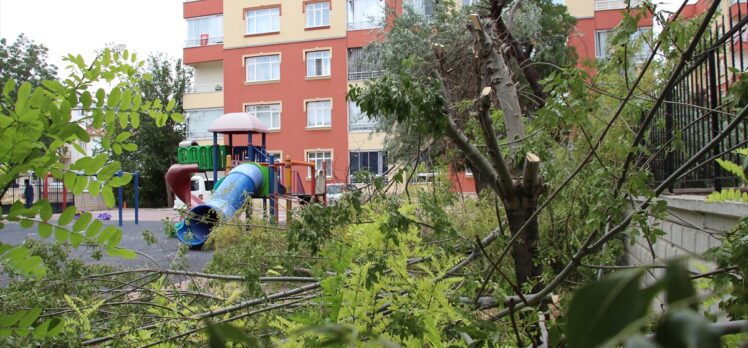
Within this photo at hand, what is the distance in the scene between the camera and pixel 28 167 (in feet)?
4.33

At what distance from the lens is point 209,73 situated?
29562 millimetres

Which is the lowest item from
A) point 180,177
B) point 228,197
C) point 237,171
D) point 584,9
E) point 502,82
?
point 228,197

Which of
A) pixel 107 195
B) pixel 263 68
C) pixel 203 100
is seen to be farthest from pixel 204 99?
pixel 107 195

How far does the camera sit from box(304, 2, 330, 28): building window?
26.2 metres

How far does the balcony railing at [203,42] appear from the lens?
2844 cm

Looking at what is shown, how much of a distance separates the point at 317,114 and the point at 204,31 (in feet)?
27.1

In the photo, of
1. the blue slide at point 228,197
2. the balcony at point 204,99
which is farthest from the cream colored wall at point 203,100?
the blue slide at point 228,197

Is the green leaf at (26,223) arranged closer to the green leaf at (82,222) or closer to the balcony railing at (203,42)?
the green leaf at (82,222)

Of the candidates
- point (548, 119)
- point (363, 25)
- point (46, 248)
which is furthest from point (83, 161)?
point (363, 25)

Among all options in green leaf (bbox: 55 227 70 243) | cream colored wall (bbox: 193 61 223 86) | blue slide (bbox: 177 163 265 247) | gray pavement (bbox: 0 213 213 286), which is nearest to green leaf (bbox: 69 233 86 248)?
green leaf (bbox: 55 227 70 243)

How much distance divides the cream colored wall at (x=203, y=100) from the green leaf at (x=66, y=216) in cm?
2803

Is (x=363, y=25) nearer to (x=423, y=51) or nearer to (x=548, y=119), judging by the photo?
(x=423, y=51)

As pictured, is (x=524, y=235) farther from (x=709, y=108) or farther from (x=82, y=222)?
(x=82, y=222)

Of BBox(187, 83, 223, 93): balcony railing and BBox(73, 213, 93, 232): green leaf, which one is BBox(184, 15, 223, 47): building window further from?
BBox(73, 213, 93, 232): green leaf
